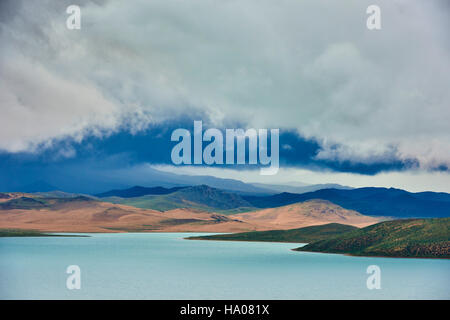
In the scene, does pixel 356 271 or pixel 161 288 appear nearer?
pixel 161 288

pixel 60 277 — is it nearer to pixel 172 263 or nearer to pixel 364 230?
pixel 172 263

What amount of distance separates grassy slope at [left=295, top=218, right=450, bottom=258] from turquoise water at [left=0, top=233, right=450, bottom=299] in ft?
17.7

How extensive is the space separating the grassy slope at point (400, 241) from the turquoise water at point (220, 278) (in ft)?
17.7

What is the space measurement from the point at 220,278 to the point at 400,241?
175 feet

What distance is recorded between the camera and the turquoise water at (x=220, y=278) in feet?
214

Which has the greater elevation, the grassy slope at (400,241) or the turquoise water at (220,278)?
the grassy slope at (400,241)

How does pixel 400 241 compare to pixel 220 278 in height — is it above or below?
above

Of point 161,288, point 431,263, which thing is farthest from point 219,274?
point 431,263

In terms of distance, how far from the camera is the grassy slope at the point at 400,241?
112 metres

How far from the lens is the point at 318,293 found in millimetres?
66375

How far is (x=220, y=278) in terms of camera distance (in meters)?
80.9

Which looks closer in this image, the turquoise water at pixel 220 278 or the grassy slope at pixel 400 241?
the turquoise water at pixel 220 278
